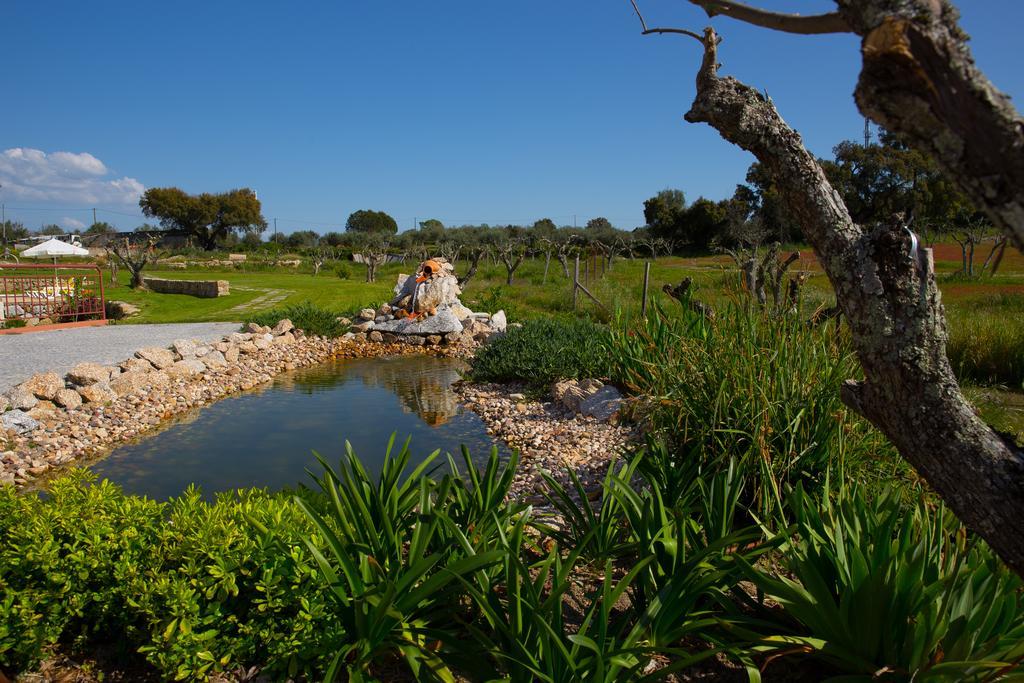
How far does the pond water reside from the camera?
19.2 ft

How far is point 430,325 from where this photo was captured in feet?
45.7

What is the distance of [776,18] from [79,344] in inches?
530

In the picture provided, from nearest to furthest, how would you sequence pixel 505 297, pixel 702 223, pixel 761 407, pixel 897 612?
1. pixel 897 612
2. pixel 761 407
3. pixel 505 297
4. pixel 702 223

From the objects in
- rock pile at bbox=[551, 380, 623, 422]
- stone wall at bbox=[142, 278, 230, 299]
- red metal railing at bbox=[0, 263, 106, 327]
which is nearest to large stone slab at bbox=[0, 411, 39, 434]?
rock pile at bbox=[551, 380, 623, 422]

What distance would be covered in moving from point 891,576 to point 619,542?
4.20 feet

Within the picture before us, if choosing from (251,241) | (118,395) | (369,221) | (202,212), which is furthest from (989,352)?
(369,221)

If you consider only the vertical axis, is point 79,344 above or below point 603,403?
below

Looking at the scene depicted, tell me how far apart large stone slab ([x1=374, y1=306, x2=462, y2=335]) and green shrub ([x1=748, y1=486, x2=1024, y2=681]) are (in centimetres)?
1185

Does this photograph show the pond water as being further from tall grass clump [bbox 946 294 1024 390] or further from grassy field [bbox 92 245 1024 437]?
tall grass clump [bbox 946 294 1024 390]

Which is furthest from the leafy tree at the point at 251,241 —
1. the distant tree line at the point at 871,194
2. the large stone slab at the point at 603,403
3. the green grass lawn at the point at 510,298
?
the large stone slab at the point at 603,403

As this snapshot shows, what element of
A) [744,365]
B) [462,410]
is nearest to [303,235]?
[462,410]

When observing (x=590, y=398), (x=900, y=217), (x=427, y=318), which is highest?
(x=900, y=217)

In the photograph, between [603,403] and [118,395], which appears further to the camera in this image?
[118,395]

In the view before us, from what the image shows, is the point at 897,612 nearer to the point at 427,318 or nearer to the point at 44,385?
the point at 44,385
